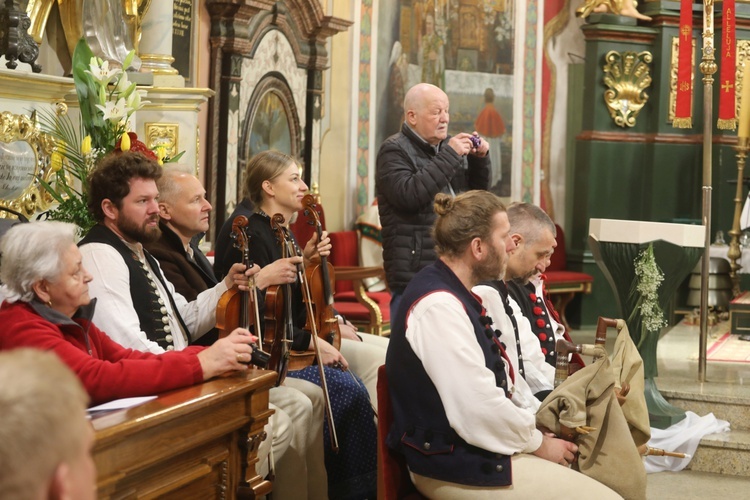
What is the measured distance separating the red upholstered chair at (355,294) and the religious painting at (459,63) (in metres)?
1.43

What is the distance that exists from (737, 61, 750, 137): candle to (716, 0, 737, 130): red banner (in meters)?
0.13

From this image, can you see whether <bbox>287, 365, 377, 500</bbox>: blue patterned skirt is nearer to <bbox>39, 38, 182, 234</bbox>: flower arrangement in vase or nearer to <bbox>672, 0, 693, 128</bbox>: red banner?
<bbox>39, 38, 182, 234</bbox>: flower arrangement in vase

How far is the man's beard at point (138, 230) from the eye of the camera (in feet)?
11.1

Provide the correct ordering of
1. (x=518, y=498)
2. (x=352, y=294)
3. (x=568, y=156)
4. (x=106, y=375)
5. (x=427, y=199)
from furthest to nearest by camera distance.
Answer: (x=568, y=156), (x=352, y=294), (x=427, y=199), (x=518, y=498), (x=106, y=375)

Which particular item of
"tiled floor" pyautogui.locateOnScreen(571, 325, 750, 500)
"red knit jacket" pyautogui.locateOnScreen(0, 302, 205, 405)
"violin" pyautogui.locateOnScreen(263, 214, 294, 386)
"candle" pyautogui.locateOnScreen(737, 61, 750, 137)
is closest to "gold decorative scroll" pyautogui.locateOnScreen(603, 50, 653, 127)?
"candle" pyautogui.locateOnScreen(737, 61, 750, 137)

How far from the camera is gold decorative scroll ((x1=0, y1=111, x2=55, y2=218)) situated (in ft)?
13.5

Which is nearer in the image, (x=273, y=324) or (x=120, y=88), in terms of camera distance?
(x=273, y=324)

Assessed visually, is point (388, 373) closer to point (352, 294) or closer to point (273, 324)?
point (273, 324)

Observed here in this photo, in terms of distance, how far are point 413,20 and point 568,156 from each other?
200 centimetres

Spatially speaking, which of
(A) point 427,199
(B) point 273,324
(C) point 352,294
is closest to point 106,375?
(B) point 273,324

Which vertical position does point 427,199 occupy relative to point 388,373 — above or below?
above

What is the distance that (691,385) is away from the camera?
18.7 ft

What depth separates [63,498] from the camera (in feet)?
3.70

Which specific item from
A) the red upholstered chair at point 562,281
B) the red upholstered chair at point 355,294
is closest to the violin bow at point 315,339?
the red upholstered chair at point 355,294
